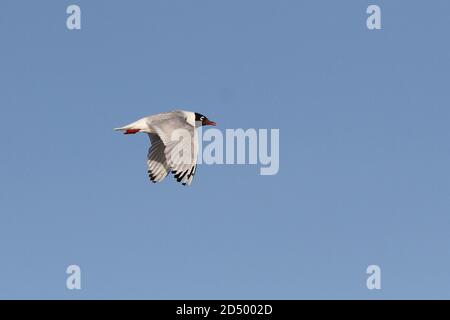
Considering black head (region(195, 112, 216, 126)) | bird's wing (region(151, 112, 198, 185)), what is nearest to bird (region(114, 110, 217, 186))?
bird's wing (region(151, 112, 198, 185))

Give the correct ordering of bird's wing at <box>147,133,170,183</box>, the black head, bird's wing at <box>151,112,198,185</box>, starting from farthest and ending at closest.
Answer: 1. the black head
2. bird's wing at <box>147,133,170,183</box>
3. bird's wing at <box>151,112,198,185</box>

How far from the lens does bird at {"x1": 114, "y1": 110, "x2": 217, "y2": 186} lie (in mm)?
15500

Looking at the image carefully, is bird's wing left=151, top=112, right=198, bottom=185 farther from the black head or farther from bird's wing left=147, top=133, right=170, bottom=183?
the black head

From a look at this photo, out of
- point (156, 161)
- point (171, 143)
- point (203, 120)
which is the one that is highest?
point (203, 120)

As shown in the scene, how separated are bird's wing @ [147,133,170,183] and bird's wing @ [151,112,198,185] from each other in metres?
1.39

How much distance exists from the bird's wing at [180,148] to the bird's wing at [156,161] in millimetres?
1392

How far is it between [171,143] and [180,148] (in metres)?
0.24

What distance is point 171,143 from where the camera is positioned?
1587 cm

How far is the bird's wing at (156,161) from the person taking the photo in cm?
1759

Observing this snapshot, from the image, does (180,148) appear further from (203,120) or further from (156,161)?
(203,120)

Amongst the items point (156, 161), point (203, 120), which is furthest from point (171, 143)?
point (203, 120)

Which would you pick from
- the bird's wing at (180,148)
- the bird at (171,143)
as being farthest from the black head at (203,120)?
the bird's wing at (180,148)
